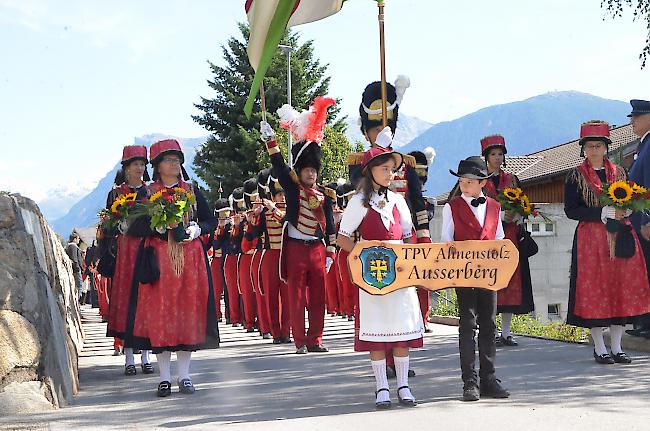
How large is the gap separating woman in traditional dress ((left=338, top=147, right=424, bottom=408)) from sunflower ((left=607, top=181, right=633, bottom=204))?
244cm

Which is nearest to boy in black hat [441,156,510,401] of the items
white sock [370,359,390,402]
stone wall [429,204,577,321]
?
white sock [370,359,390,402]

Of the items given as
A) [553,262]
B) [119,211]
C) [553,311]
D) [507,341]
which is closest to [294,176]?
[119,211]

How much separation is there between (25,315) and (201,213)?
5.91ft

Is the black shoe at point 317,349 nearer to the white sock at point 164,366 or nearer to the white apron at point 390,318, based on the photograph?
the white sock at point 164,366

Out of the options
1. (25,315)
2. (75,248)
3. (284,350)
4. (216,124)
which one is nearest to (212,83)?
(216,124)

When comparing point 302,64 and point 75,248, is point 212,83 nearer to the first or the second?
point 302,64

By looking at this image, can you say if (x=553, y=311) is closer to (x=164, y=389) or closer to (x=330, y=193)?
(x=330, y=193)

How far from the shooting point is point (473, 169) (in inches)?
278

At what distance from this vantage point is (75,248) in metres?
21.8

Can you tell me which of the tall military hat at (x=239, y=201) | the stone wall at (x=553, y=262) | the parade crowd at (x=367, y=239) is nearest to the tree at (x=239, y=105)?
the stone wall at (x=553, y=262)

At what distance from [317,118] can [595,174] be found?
3.01 m

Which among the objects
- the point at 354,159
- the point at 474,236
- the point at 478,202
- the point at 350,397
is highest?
the point at 354,159

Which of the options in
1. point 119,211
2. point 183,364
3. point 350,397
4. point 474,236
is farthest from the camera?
point 119,211

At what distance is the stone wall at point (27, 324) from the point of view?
686 cm
